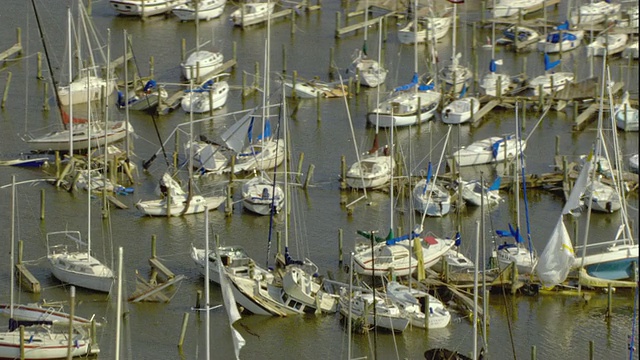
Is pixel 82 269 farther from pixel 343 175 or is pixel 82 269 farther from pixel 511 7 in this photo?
pixel 511 7

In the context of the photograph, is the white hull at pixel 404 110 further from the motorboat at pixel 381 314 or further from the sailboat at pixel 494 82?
the motorboat at pixel 381 314

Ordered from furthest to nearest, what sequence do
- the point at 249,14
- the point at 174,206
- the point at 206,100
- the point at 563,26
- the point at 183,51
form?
the point at 249,14
the point at 563,26
the point at 183,51
the point at 206,100
the point at 174,206

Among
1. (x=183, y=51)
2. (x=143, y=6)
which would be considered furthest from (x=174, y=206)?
(x=143, y=6)

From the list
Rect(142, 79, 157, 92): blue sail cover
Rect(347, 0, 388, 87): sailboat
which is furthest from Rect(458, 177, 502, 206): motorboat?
Rect(142, 79, 157, 92): blue sail cover

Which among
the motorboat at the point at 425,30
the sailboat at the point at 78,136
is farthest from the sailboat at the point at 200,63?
the motorboat at the point at 425,30

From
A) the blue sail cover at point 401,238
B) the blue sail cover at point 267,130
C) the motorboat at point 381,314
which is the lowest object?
the motorboat at point 381,314

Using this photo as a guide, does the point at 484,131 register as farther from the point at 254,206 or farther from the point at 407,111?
the point at 254,206

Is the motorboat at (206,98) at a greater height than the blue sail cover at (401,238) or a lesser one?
lesser

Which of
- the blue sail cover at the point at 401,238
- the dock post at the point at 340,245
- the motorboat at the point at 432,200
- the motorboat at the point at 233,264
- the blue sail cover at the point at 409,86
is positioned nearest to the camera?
the motorboat at the point at 233,264
